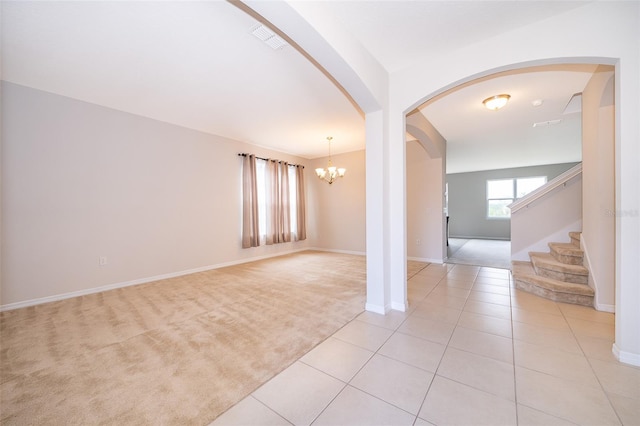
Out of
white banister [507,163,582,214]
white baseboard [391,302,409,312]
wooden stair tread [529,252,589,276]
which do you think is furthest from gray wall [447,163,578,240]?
white baseboard [391,302,409,312]

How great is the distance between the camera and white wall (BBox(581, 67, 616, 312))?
8.09 feet

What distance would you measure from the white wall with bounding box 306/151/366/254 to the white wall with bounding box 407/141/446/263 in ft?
4.03

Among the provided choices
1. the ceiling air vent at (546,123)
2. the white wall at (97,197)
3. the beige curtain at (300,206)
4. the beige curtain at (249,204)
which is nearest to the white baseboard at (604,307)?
the ceiling air vent at (546,123)

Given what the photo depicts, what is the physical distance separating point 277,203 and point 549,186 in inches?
220

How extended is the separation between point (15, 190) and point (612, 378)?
20.0 ft

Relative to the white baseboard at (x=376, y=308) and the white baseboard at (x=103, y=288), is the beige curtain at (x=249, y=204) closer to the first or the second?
the white baseboard at (x=103, y=288)

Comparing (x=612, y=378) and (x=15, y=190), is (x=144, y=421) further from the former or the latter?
(x=15, y=190)

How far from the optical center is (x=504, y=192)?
921cm

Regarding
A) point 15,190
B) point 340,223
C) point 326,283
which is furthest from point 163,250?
point 340,223

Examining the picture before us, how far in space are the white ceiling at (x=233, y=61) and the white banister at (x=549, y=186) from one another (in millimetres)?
1006

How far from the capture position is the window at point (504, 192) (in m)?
8.80

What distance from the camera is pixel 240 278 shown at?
13.8ft

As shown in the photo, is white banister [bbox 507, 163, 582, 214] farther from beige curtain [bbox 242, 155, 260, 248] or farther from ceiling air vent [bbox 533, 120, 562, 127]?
beige curtain [bbox 242, 155, 260, 248]

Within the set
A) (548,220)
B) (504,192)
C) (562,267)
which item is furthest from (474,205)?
(562,267)
